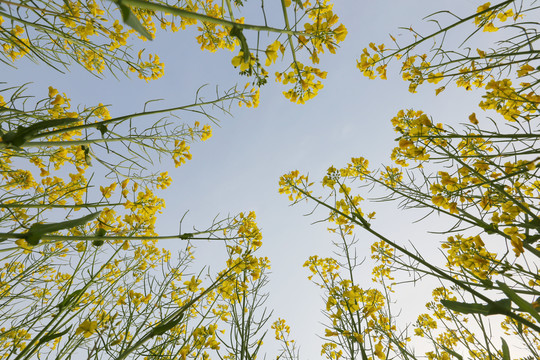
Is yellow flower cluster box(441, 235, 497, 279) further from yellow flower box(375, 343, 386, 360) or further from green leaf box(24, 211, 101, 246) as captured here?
green leaf box(24, 211, 101, 246)

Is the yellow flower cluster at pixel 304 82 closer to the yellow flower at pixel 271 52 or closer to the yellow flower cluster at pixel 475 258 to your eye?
the yellow flower at pixel 271 52

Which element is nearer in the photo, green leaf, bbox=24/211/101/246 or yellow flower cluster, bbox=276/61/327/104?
green leaf, bbox=24/211/101/246

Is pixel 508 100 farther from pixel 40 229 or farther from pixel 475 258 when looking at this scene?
pixel 40 229

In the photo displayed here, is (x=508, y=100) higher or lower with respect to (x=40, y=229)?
higher

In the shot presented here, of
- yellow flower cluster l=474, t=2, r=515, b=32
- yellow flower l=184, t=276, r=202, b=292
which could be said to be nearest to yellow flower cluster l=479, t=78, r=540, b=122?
yellow flower cluster l=474, t=2, r=515, b=32

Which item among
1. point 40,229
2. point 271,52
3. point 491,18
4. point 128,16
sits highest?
point 491,18

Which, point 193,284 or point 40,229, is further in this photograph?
point 193,284

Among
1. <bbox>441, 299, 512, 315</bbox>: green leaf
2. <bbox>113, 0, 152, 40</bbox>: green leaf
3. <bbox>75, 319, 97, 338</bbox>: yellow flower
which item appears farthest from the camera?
<bbox>75, 319, 97, 338</bbox>: yellow flower

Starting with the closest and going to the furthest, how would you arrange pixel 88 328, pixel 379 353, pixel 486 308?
pixel 486 308, pixel 88 328, pixel 379 353

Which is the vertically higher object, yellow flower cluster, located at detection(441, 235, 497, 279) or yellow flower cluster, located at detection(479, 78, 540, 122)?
yellow flower cluster, located at detection(479, 78, 540, 122)

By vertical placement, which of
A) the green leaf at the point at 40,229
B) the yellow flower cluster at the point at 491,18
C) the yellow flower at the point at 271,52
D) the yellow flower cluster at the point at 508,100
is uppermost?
the yellow flower cluster at the point at 491,18

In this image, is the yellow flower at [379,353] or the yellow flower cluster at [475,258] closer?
the yellow flower cluster at [475,258]

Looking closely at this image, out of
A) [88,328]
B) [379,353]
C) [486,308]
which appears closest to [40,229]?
[88,328]

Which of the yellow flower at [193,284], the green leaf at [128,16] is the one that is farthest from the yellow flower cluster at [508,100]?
the yellow flower at [193,284]
